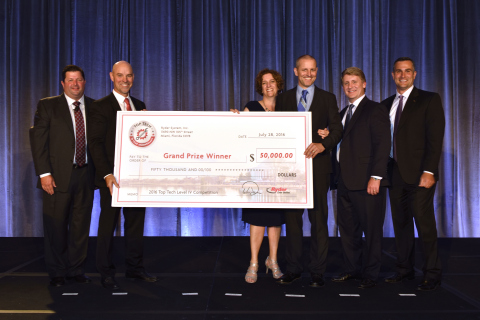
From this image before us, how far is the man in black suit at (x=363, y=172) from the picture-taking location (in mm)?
2984

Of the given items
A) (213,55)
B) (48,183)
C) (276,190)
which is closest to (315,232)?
(276,190)

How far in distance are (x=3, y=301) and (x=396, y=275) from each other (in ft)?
9.11

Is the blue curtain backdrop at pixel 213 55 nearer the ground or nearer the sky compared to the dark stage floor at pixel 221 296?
nearer the sky

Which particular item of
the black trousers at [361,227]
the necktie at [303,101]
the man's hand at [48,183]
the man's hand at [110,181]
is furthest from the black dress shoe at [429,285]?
the man's hand at [48,183]

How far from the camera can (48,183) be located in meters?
3.11

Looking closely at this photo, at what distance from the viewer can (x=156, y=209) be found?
5301 millimetres

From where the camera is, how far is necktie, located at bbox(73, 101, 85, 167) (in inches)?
125

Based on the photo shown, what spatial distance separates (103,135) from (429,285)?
2.58m

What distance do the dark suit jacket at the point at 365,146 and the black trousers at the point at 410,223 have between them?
0.24 meters

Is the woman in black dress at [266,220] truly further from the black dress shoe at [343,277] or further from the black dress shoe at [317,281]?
the black dress shoe at [343,277]

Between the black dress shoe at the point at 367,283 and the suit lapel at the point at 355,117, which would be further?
the suit lapel at the point at 355,117

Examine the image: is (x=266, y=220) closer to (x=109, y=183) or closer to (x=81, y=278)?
(x=109, y=183)

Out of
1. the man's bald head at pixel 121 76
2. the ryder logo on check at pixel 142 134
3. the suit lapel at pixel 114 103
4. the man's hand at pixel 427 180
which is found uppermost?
the man's bald head at pixel 121 76

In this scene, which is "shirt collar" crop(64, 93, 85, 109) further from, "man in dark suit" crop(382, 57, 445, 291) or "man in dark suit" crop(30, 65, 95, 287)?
"man in dark suit" crop(382, 57, 445, 291)
